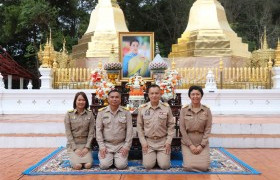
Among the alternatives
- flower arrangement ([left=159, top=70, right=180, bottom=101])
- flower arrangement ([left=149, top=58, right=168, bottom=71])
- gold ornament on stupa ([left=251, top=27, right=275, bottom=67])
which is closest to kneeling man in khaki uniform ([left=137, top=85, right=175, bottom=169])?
flower arrangement ([left=159, top=70, right=180, bottom=101])

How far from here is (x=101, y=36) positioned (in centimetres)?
1518

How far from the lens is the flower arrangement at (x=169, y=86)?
6.70 meters

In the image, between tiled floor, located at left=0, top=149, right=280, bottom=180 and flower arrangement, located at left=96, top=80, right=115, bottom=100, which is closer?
tiled floor, located at left=0, top=149, right=280, bottom=180

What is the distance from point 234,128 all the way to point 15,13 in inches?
712

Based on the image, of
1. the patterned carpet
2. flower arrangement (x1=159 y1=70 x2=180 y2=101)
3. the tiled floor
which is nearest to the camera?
the tiled floor

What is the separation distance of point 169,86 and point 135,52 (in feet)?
8.38

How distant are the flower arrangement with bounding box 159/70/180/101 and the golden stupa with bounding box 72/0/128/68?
304 inches

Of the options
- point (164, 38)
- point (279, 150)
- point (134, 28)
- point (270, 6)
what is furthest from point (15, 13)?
point (279, 150)

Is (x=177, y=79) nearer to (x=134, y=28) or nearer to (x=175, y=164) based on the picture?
(x=175, y=164)

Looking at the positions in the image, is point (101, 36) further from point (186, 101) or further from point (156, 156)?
point (156, 156)

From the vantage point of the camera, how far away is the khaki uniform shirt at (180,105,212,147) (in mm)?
5230

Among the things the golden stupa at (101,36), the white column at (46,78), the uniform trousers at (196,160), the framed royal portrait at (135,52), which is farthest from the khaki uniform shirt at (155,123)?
the golden stupa at (101,36)

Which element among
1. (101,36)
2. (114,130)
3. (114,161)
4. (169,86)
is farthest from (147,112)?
(101,36)

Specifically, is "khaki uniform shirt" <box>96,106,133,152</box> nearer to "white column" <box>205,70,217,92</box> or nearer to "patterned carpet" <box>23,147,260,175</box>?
"patterned carpet" <box>23,147,260,175</box>
